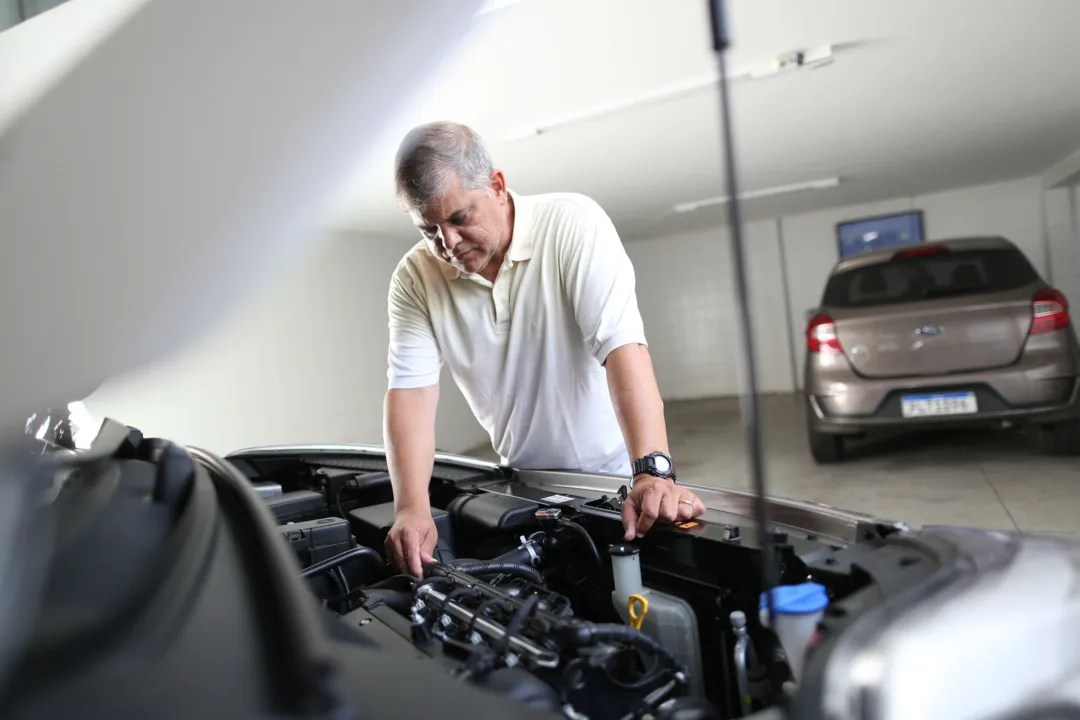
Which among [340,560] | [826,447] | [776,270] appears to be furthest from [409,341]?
[776,270]

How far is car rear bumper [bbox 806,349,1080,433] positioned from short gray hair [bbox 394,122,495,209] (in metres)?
3.01

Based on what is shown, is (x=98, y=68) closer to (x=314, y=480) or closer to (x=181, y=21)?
(x=181, y=21)

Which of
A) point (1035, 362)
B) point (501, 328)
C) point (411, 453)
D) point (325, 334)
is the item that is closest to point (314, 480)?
point (411, 453)

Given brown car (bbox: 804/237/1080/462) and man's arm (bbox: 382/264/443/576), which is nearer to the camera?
man's arm (bbox: 382/264/443/576)

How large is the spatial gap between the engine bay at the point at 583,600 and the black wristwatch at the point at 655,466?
7cm

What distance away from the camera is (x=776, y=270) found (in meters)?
9.93

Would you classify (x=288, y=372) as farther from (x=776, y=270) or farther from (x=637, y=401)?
(x=776, y=270)

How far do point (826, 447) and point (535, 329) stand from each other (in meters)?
3.43

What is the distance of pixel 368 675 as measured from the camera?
60cm

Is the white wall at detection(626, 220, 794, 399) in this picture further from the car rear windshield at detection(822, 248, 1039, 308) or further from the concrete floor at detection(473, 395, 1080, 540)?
the car rear windshield at detection(822, 248, 1039, 308)

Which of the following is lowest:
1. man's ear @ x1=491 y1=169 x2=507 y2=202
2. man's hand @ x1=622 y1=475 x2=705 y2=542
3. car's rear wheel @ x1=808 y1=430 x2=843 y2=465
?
car's rear wheel @ x1=808 y1=430 x2=843 y2=465

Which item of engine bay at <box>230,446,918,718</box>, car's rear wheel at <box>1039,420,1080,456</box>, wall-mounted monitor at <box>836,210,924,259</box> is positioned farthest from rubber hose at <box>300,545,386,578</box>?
wall-mounted monitor at <box>836,210,924,259</box>

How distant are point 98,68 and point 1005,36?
15.0ft

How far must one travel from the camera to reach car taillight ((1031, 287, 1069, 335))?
3533 mm
